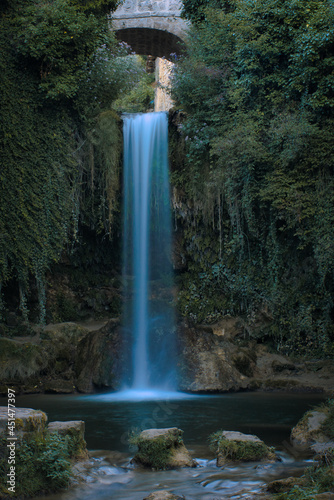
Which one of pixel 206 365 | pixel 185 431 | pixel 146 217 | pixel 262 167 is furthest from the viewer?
pixel 146 217

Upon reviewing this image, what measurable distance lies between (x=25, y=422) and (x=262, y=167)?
31.2ft

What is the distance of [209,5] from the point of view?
1535 cm

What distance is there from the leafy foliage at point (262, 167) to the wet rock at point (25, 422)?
7986mm

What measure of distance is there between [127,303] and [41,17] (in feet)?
27.6

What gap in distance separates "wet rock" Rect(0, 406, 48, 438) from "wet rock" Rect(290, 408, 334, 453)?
335cm

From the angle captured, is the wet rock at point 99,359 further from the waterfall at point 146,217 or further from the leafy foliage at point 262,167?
the leafy foliage at point 262,167

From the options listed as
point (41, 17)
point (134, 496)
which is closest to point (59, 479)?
point (134, 496)

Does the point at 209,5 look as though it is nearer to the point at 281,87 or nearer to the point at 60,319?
the point at 281,87

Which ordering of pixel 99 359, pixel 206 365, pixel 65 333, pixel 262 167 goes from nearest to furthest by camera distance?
pixel 206 365, pixel 99 359, pixel 262 167, pixel 65 333

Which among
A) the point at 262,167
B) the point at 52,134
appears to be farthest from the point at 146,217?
the point at 262,167

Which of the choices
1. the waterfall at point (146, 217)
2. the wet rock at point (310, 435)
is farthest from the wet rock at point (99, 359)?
the wet rock at point (310, 435)

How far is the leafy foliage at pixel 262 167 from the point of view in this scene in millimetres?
11961

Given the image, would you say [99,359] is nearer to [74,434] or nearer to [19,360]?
[19,360]

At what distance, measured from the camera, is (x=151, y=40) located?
21750 mm
